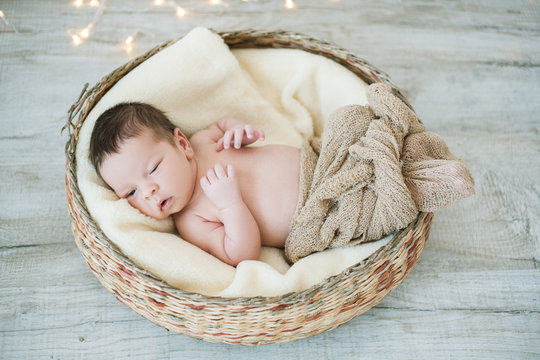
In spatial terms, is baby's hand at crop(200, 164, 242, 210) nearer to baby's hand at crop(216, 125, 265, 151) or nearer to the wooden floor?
baby's hand at crop(216, 125, 265, 151)

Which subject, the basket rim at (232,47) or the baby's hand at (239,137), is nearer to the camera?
the basket rim at (232,47)

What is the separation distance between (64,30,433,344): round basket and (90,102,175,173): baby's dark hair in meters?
0.07

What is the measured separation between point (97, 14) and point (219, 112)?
2.24ft

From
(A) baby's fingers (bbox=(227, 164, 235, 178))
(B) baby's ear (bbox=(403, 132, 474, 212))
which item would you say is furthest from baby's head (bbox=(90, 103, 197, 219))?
(B) baby's ear (bbox=(403, 132, 474, 212))

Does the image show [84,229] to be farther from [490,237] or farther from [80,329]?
[490,237]

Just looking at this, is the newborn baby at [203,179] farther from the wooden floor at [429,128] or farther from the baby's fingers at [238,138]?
the wooden floor at [429,128]

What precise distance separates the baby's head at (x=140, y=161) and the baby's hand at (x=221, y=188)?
58 millimetres

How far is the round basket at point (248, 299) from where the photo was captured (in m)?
0.99

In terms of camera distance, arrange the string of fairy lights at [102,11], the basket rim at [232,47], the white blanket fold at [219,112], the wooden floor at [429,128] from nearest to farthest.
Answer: the basket rim at [232,47], the white blanket fold at [219,112], the wooden floor at [429,128], the string of fairy lights at [102,11]

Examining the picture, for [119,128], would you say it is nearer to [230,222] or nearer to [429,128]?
[230,222]

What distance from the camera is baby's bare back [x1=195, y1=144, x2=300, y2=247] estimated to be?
4.06 feet

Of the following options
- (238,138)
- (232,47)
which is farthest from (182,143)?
(232,47)

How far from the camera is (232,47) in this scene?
150cm

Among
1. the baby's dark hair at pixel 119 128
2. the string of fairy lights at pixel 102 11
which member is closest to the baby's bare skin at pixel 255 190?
the baby's dark hair at pixel 119 128
